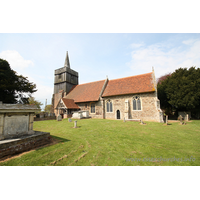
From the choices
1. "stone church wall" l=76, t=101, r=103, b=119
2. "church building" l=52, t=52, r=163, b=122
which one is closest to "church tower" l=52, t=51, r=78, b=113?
Answer: "church building" l=52, t=52, r=163, b=122

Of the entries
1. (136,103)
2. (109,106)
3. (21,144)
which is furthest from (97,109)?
(21,144)

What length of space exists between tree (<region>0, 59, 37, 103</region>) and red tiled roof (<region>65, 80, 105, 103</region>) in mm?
8961

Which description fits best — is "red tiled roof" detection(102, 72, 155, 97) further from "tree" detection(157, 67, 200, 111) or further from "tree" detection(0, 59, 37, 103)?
"tree" detection(0, 59, 37, 103)

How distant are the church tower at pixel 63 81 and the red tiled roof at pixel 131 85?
486 inches

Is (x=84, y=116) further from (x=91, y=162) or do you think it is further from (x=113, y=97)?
(x=91, y=162)

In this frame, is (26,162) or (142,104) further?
(142,104)

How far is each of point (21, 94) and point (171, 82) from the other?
98.7ft

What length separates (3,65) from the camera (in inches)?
664

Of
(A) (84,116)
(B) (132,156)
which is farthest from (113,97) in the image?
(B) (132,156)

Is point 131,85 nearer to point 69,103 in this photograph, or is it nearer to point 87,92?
point 87,92

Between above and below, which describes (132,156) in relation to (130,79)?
below

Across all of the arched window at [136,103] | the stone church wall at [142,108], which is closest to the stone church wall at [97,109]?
the stone church wall at [142,108]

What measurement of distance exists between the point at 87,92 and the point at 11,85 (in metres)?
13.9

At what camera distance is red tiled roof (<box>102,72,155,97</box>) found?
53.7ft
